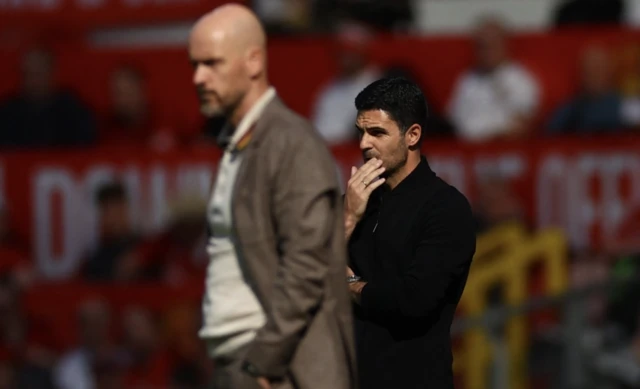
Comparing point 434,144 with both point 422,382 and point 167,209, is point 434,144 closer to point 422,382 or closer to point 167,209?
point 167,209

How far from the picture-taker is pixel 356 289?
3361 mm

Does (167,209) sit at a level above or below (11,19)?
below

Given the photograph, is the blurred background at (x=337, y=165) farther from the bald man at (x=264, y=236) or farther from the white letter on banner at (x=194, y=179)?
the bald man at (x=264, y=236)

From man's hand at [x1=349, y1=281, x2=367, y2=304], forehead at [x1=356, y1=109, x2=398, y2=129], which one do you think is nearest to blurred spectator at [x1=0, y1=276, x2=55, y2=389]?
man's hand at [x1=349, y1=281, x2=367, y2=304]

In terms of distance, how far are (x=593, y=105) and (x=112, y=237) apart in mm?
3570

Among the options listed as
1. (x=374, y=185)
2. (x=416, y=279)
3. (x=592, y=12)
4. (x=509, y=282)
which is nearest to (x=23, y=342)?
(x=509, y=282)

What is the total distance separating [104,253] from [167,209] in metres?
0.60

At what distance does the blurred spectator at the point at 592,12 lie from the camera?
1122 centimetres

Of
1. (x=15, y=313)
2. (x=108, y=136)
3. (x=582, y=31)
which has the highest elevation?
(x=582, y=31)

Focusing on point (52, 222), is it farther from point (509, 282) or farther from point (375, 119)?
point (375, 119)

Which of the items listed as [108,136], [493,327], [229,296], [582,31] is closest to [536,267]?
[493,327]

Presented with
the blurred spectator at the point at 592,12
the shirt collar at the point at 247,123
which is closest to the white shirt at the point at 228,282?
the shirt collar at the point at 247,123

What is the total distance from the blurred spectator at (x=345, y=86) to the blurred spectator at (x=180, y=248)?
1.27 meters

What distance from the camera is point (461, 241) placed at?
3.19 m
